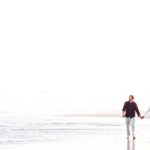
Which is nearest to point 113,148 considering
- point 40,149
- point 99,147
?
point 99,147

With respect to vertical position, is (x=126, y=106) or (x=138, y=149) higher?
(x=126, y=106)

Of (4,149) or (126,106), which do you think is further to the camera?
(126,106)

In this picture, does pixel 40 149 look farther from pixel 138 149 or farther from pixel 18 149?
pixel 138 149

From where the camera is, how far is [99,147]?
27.9 m

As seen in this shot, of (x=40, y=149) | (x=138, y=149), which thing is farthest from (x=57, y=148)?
(x=138, y=149)

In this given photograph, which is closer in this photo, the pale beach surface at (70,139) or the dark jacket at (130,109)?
the pale beach surface at (70,139)

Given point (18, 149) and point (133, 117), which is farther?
point (133, 117)

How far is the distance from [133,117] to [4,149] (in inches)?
257

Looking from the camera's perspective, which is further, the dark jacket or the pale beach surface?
the dark jacket

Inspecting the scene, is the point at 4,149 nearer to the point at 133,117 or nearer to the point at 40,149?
the point at 40,149

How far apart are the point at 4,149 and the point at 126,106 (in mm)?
6309

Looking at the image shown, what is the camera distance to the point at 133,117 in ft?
102

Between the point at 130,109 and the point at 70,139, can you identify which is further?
the point at 70,139

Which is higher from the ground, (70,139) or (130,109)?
(130,109)
